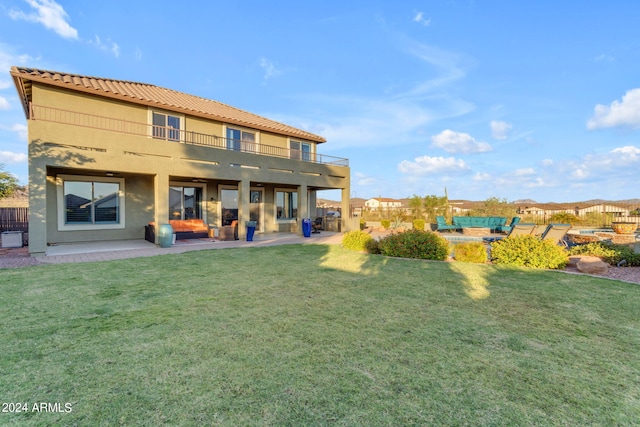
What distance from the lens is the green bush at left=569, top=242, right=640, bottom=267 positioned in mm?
7871

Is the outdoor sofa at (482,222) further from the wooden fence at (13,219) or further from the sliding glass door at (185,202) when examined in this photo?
the wooden fence at (13,219)

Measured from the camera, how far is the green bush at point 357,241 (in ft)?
35.5

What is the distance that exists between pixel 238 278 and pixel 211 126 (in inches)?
446

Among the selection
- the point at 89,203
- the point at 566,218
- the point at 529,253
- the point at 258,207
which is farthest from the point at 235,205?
the point at 566,218

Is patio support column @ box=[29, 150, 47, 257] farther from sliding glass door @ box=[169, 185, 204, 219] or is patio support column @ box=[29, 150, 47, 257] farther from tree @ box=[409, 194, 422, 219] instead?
tree @ box=[409, 194, 422, 219]

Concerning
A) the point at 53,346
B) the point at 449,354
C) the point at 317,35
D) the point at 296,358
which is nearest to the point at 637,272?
the point at 449,354

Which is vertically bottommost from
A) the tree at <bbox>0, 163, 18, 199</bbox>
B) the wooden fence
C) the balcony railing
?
the wooden fence

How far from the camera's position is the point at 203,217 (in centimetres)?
1606

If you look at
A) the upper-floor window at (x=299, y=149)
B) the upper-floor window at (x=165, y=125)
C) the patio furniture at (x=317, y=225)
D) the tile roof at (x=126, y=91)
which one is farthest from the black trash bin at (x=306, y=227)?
the upper-floor window at (x=165, y=125)

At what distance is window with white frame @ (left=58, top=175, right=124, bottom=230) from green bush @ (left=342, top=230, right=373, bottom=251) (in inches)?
412

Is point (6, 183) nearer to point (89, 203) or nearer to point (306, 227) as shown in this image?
point (89, 203)

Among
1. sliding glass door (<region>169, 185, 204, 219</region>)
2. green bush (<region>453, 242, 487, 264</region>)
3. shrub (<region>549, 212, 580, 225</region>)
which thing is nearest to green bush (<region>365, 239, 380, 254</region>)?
green bush (<region>453, 242, 487, 264</region>)

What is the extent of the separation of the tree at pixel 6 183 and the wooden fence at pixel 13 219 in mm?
2373

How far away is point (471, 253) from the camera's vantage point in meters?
8.75
